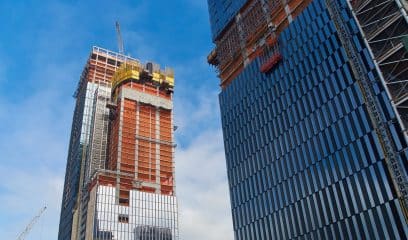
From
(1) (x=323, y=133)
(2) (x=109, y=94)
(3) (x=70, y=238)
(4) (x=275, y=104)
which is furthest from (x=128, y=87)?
(1) (x=323, y=133)

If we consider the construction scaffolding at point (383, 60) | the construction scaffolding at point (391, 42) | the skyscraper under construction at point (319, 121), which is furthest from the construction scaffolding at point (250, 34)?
the construction scaffolding at point (391, 42)

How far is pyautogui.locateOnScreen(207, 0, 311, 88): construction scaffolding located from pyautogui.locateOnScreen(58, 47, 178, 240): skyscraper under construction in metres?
47.7

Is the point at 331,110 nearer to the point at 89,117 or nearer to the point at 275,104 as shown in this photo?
the point at 275,104

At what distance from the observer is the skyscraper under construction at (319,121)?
6731cm

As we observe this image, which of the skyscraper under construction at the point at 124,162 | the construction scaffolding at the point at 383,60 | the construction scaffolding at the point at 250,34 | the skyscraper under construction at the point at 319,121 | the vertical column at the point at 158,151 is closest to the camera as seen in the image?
the construction scaffolding at the point at 383,60

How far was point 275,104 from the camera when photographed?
9812 cm

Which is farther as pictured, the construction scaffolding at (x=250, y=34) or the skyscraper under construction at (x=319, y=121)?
the construction scaffolding at (x=250, y=34)

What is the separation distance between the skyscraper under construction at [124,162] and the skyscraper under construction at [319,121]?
47807 millimetres

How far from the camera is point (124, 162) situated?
6152 inches

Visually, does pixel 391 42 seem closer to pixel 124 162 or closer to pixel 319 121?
pixel 319 121

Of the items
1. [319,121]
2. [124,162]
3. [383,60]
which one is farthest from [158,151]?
[383,60]

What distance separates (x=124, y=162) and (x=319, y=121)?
91.0 m

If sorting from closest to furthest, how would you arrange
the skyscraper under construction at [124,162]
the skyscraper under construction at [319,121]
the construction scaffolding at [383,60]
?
the construction scaffolding at [383,60]
the skyscraper under construction at [319,121]
the skyscraper under construction at [124,162]

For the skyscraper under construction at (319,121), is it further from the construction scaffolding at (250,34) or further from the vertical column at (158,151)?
the vertical column at (158,151)
